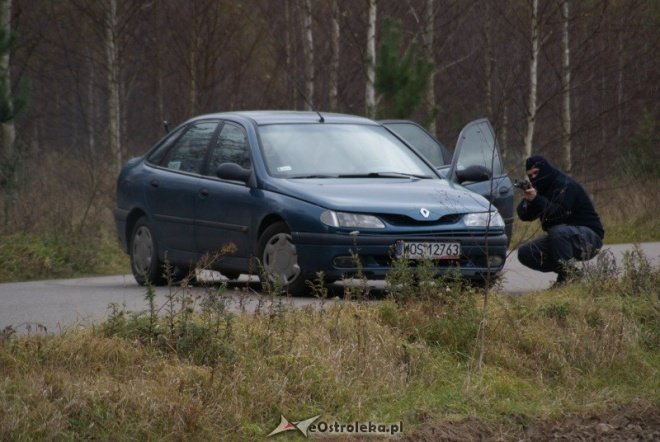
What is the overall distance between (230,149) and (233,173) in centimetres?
74

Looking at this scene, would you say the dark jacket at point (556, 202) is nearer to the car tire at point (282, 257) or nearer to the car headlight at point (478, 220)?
the car headlight at point (478, 220)

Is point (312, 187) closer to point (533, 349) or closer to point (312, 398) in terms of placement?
point (533, 349)

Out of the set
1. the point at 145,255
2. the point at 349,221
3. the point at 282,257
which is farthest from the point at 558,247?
the point at 145,255

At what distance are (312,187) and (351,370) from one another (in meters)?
3.79

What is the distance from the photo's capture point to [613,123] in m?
36.1

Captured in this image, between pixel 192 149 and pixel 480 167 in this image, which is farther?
pixel 192 149

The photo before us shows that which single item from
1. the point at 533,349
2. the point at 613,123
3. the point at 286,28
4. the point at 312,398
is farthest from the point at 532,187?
the point at 286,28

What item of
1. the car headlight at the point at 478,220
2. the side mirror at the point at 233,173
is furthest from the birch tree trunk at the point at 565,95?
the side mirror at the point at 233,173

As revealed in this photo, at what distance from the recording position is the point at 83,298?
1155 cm

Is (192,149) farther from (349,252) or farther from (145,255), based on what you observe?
(349,252)

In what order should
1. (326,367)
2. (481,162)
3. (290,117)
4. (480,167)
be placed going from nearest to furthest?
(326,367)
(480,167)
(290,117)
(481,162)

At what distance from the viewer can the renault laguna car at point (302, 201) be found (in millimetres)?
10719

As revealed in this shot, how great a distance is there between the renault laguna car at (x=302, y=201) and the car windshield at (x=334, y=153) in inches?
0.5

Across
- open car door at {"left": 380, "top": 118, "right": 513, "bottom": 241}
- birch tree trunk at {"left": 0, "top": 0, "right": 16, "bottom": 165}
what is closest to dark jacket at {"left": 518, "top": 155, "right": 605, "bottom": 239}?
open car door at {"left": 380, "top": 118, "right": 513, "bottom": 241}
